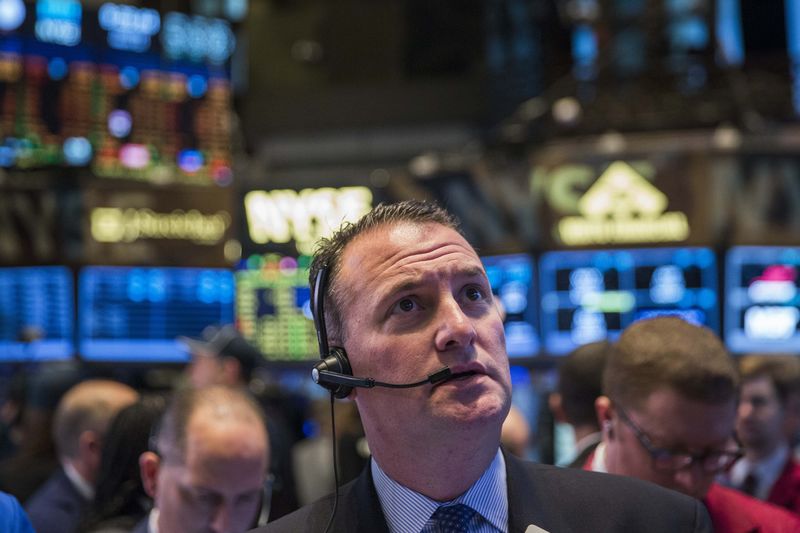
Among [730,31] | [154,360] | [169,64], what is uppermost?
[730,31]

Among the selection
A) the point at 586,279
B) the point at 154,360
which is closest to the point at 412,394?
the point at 586,279

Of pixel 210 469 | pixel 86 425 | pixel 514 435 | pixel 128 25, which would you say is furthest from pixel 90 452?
pixel 128 25

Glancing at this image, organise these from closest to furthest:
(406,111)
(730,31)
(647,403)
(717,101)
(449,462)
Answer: (449,462), (647,403), (717,101), (730,31), (406,111)

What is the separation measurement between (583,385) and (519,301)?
350cm

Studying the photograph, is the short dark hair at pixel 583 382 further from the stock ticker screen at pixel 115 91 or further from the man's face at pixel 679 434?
the stock ticker screen at pixel 115 91

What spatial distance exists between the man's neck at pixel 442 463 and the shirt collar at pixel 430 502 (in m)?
0.01

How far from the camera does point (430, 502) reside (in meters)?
1.76

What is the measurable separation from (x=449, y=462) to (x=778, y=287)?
5186 millimetres

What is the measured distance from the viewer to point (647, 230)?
6598 mm

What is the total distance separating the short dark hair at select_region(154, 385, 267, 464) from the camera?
2637 millimetres

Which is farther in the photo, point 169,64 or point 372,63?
point 372,63

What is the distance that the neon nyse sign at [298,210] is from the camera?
24.5 feet

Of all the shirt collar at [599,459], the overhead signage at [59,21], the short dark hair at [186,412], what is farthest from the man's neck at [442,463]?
the overhead signage at [59,21]

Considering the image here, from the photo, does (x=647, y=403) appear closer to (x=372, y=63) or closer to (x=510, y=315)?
(x=510, y=315)
